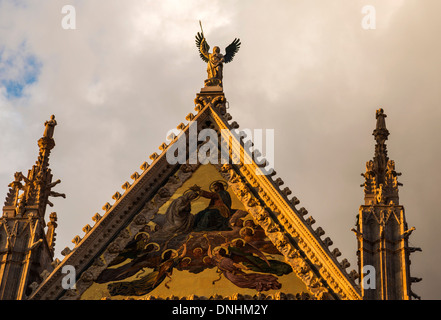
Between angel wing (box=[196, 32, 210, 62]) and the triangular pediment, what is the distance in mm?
2034

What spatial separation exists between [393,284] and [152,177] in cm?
490

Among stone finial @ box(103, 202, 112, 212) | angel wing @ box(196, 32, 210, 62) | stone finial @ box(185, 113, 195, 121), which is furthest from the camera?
angel wing @ box(196, 32, 210, 62)

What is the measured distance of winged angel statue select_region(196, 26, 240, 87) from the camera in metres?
23.6

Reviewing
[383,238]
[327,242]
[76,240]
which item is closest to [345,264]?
[327,242]

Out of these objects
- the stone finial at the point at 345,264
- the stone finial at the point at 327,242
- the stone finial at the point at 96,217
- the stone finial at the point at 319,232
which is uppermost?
the stone finial at the point at 96,217

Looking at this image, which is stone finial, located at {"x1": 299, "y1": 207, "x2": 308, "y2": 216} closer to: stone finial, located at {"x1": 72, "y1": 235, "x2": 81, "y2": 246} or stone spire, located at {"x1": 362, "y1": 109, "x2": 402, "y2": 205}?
stone spire, located at {"x1": 362, "y1": 109, "x2": 402, "y2": 205}

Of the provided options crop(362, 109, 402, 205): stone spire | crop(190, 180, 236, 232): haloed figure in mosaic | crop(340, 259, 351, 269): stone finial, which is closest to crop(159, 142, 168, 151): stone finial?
crop(190, 180, 236, 232): haloed figure in mosaic

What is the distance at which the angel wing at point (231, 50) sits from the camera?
24156 mm

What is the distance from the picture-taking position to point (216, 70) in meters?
23.7

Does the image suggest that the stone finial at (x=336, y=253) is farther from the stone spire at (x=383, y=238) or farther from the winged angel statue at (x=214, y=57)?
the winged angel statue at (x=214, y=57)

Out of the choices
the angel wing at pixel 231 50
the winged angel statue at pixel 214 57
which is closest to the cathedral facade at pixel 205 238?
the winged angel statue at pixel 214 57

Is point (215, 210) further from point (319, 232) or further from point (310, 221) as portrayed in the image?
point (319, 232)

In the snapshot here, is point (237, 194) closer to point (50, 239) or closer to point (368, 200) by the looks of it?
point (368, 200)
